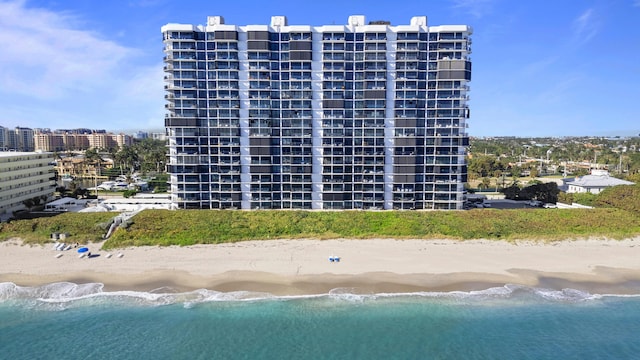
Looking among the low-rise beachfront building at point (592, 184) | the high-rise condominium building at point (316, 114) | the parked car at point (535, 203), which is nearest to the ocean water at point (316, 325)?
the high-rise condominium building at point (316, 114)

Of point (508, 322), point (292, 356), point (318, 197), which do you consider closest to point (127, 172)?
point (318, 197)

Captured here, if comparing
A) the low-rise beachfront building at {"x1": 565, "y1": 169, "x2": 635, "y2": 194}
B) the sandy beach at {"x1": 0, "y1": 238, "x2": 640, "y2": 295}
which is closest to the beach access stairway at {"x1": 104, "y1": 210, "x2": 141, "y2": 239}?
Result: the sandy beach at {"x1": 0, "y1": 238, "x2": 640, "y2": 295}

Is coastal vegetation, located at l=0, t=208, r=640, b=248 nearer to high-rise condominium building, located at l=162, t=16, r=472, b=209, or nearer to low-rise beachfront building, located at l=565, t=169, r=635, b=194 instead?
high-rise condominium building, located at l=162, t=16, r=472, b=209

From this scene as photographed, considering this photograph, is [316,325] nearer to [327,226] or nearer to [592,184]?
[327,226]

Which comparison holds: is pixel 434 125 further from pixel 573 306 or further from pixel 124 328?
pixel 124 328

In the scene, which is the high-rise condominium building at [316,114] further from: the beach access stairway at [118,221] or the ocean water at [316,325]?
the ocean water at [316,325]
